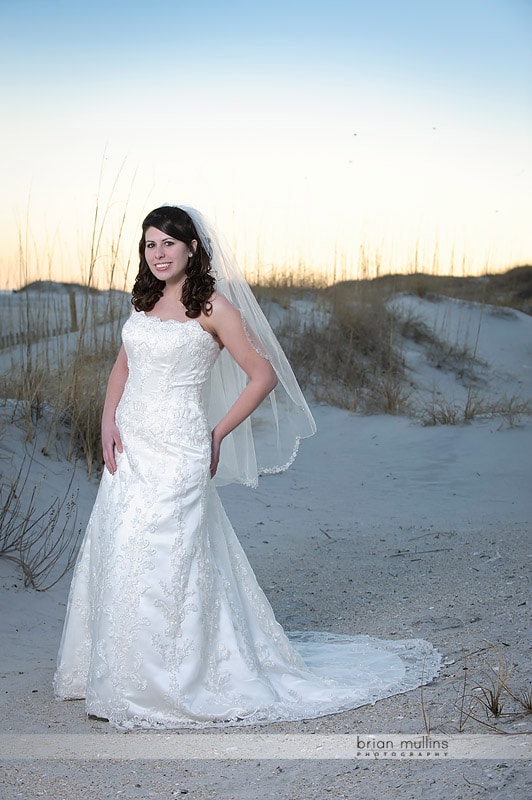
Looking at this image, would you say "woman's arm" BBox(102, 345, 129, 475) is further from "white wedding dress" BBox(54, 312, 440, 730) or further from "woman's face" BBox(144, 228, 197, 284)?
"woman's face" BBox(144, 228, 197, 284)

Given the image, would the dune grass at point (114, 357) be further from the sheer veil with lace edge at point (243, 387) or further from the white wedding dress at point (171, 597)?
the white wedding dress at point (171, 597)

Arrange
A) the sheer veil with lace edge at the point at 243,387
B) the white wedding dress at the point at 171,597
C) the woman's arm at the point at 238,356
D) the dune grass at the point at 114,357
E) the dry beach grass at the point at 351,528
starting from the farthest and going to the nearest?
1. the dune grass at the point at 114,357
2. the sheer veil with lace edge at the point at 243,387
3. the woman's arm at the point at 238,356
4. the white wedding dress at the point at 171,597
5. the dry beach grass at the point at 351,528

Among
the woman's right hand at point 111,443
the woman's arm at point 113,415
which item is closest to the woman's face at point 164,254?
the woman's arm at point 113,415

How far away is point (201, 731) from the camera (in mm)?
3025

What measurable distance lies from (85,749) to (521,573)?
9.90 ft

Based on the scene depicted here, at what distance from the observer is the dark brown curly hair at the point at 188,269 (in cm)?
326

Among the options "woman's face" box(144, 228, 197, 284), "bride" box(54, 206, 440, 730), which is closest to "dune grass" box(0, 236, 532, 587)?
"bride" box(54, 206, 440, 730)

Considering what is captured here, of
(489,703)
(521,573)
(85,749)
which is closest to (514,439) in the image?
(521,573)

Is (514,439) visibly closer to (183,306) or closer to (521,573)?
(521,573)

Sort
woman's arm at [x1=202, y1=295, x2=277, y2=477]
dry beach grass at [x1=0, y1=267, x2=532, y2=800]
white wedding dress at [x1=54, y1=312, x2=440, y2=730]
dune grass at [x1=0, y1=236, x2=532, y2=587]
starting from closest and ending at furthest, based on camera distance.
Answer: dry beach grass at [x1=0, y1=267, x2=532, y2=800]
white wedding dress at [x1=54, y1=312, x2=440, y2=730]
woman's arm at [x1=202, y1=295, x2=277, y2=477]
dune grass at [x1=0, y1=236, x2=532, y2=587]

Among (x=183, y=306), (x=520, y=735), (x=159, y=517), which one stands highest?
(x=183, y=306)

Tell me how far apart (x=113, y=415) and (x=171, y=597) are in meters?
0.76

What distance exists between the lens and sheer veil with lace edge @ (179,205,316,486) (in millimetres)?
3367

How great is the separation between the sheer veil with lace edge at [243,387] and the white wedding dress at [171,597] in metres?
0.20
